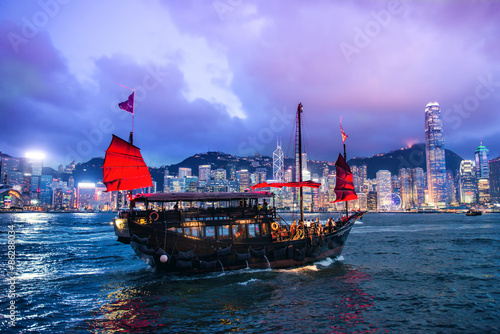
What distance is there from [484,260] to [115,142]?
33685 mm

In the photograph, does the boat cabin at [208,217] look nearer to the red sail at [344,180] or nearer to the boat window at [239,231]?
the boat window at [239,231]

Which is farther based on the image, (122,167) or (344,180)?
(344,180)

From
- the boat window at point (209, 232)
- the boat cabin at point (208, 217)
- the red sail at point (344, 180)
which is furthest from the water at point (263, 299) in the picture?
the red sail at point (344, 180)

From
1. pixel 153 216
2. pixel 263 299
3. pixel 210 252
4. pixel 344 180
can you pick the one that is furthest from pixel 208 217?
pixel 344 180

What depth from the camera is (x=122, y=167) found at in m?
28.2

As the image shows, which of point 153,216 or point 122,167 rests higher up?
point 122,167

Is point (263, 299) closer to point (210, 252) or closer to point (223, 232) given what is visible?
point (210, 252)

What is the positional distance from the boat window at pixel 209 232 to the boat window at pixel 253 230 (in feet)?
8.37

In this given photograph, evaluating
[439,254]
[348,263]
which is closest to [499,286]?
[348,263]

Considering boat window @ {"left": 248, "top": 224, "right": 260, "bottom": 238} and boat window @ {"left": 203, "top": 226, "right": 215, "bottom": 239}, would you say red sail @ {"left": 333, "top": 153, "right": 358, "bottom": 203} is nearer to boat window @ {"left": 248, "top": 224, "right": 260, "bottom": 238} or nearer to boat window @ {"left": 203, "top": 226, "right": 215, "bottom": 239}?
boat window @ {"left": 248, "top": 224, "right": 260, "bottom": 238}

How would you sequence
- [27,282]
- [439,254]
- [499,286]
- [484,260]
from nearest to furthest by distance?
[499,286], [27,282], [484,260], [439,254]

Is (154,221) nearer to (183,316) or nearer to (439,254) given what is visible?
(183,316)

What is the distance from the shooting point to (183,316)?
1478 cm

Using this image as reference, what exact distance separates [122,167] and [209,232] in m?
11.0
